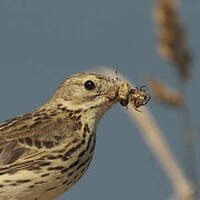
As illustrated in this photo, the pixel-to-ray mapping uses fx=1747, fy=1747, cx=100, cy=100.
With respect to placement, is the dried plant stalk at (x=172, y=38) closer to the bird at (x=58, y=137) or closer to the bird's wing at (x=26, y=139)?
the bird at (x=58, y=137)

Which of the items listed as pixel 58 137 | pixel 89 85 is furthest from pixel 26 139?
pixel 89 85

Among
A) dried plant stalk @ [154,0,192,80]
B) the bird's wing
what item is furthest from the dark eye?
dried plant stalk @ [154,0,192,80]

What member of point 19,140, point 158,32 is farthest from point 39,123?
point 158,32

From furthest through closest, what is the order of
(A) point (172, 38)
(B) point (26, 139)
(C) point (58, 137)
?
(A) point (172, 38) < (C) point (58, 137) < (B) point (26, 139)

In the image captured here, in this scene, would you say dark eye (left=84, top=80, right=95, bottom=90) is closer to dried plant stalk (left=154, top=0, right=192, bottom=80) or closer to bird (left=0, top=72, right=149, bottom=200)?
bird (left=0, top=72, right=149, bottom=200)

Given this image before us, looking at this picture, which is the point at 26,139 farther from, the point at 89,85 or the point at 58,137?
the point at 89,85

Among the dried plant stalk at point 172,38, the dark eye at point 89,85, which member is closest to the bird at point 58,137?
the dark eye at point 89,85
